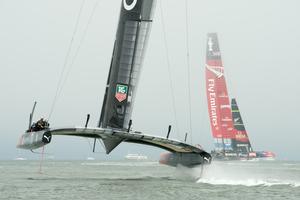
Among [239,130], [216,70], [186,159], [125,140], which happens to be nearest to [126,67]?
[125,140]

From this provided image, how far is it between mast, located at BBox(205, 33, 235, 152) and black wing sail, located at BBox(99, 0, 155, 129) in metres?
31.3

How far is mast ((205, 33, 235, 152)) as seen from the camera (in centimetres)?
5219

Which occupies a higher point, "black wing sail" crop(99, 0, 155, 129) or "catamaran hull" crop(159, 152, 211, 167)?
"black wing sail" crop(99, 0, 155, 129)

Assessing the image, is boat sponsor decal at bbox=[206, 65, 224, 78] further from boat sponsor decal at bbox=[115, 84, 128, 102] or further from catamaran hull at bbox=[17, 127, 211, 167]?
boat sponsor decal at bbox=[115, 84, 128, 102]

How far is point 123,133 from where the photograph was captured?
20.4 metres

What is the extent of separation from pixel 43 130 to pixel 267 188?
7636 millimetres

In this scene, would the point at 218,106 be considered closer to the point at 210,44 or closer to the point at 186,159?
the point at 210,44

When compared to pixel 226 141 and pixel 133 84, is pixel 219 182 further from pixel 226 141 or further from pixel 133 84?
pixel 226 141

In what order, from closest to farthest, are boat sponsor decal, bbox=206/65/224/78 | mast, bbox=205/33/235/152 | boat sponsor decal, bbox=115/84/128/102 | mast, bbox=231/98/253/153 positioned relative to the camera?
boat sponsor decal, bbox=115/84/128/102
mast, bbox=205/33/235/152
boat sponsor decal, bbox=206/65/224/78
mast, bbox=231/98/253/153

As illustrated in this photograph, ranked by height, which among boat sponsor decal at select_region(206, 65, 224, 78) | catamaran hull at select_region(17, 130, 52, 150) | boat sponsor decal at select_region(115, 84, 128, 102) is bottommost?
catamaran hull at select_region(17, 130, 52, 150)

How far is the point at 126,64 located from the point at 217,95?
32.4 m

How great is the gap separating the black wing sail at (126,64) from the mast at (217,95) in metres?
31.3

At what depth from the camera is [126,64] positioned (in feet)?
68.9

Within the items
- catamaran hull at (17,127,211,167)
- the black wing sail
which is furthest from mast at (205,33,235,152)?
the black wing sail
